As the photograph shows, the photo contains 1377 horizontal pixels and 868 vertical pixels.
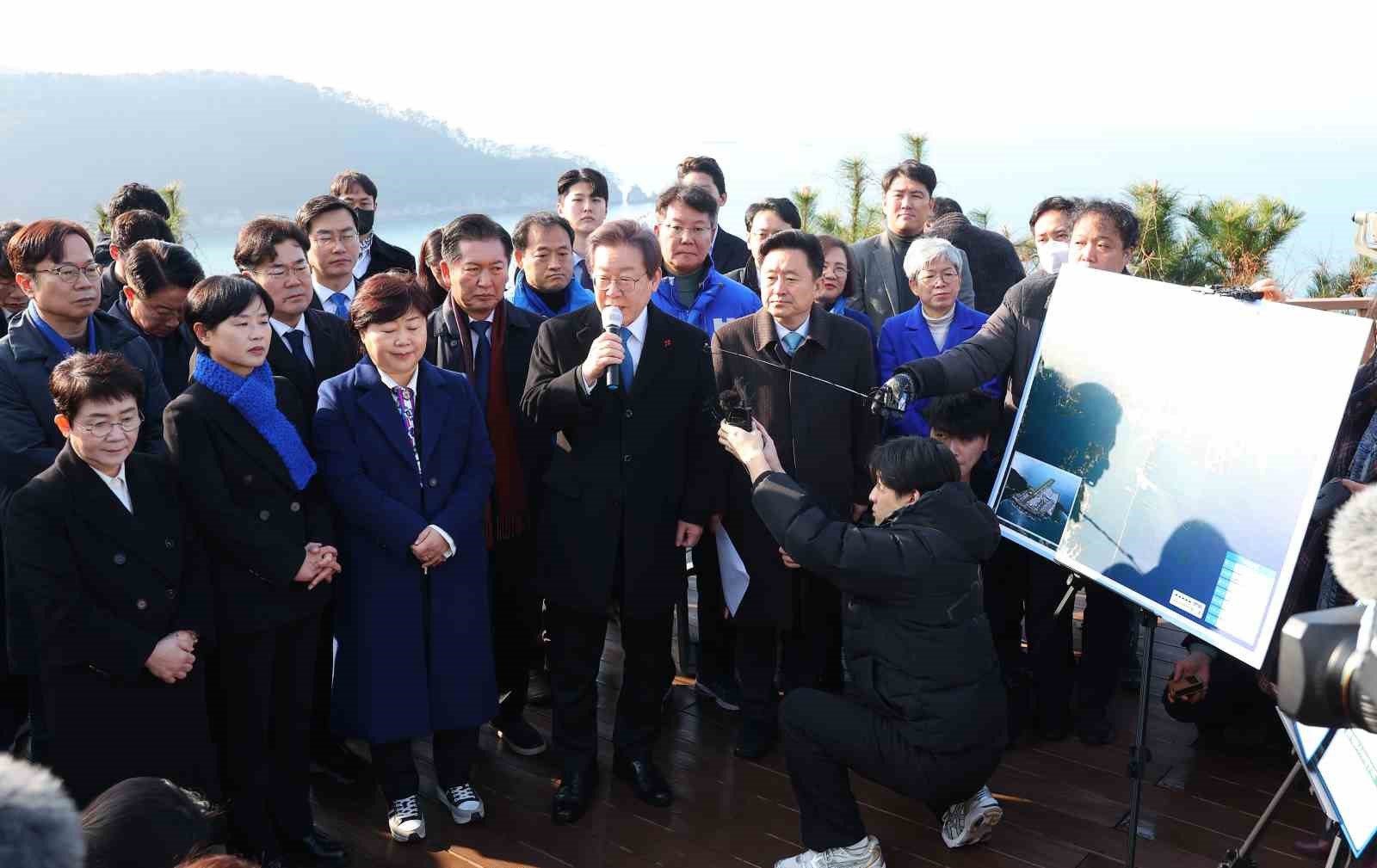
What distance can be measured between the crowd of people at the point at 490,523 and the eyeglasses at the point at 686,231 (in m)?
0.01

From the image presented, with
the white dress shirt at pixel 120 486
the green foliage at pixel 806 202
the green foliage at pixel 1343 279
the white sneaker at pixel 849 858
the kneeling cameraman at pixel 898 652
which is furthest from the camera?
the green foliage at pixel 806 202

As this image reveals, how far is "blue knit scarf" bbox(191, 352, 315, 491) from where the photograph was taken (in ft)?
9.30

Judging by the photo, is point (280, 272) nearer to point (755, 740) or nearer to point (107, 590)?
point (107, 590)

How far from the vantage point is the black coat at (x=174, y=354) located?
343cm

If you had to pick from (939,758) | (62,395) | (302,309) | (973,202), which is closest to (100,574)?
(62,395)

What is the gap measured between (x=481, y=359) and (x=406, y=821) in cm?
151

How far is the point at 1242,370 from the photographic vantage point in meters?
2.68

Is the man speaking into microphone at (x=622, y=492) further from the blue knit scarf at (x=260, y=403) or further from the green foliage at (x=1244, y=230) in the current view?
the green foliage at (x=1244, y=230)

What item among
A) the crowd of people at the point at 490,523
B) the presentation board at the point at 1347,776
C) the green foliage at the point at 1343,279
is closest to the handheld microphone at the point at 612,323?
the crowd of people at the point at 490,523

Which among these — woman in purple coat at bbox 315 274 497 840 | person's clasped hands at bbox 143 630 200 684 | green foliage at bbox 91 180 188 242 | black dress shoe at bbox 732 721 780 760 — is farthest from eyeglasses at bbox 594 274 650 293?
green foliage at bbox 91 180 188 242

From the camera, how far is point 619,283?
10.3 feet

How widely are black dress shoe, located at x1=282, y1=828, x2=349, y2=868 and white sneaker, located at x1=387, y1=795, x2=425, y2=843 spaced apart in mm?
153

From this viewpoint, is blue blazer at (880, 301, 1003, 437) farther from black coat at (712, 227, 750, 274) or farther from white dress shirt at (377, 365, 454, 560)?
white dress shirt at (377, 365, 454, 560)

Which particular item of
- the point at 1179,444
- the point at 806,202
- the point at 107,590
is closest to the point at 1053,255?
the point at 1179,444
